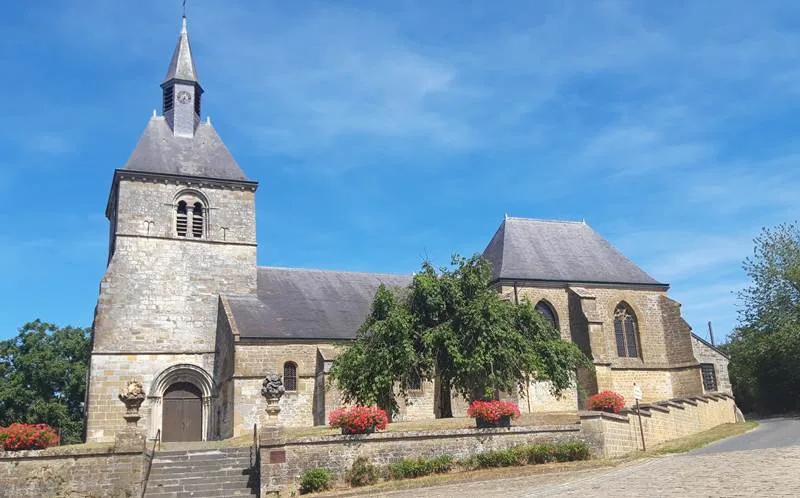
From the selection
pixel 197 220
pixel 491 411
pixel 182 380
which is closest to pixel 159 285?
pixel 197 220

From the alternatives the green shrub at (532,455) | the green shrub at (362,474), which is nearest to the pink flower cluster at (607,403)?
the green shrub at (532,455)

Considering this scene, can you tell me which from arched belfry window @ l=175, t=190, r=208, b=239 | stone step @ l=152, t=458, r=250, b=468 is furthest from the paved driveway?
arched belfry window @ l=175, t=190, r=208, b=239

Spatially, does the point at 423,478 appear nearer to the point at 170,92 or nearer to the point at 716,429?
the point at 716,429

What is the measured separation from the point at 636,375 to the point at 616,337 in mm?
1844

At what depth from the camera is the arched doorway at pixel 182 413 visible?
27797mm

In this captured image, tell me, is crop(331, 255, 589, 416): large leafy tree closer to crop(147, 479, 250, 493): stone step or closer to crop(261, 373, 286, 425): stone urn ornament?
crop(261, 373, 286, 425): stone urn ornament

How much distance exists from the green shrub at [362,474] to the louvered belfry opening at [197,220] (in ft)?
54.9

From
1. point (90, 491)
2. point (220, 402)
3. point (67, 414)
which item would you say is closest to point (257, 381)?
point (220, 402)

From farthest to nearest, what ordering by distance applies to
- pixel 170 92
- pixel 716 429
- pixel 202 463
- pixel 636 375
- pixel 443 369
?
pixel 170 92, pixel 636 375, pixel 716 429, pixel 443 369, pixel 202 463

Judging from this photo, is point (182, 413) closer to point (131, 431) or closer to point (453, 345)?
point (131, 431)

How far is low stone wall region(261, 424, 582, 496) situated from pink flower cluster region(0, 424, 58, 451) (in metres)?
5.24

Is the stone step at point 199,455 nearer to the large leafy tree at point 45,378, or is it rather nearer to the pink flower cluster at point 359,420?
the pink flower cluster at point 359,420

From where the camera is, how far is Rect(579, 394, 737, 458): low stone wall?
19.0 metres

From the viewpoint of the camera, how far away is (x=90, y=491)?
16031mm
